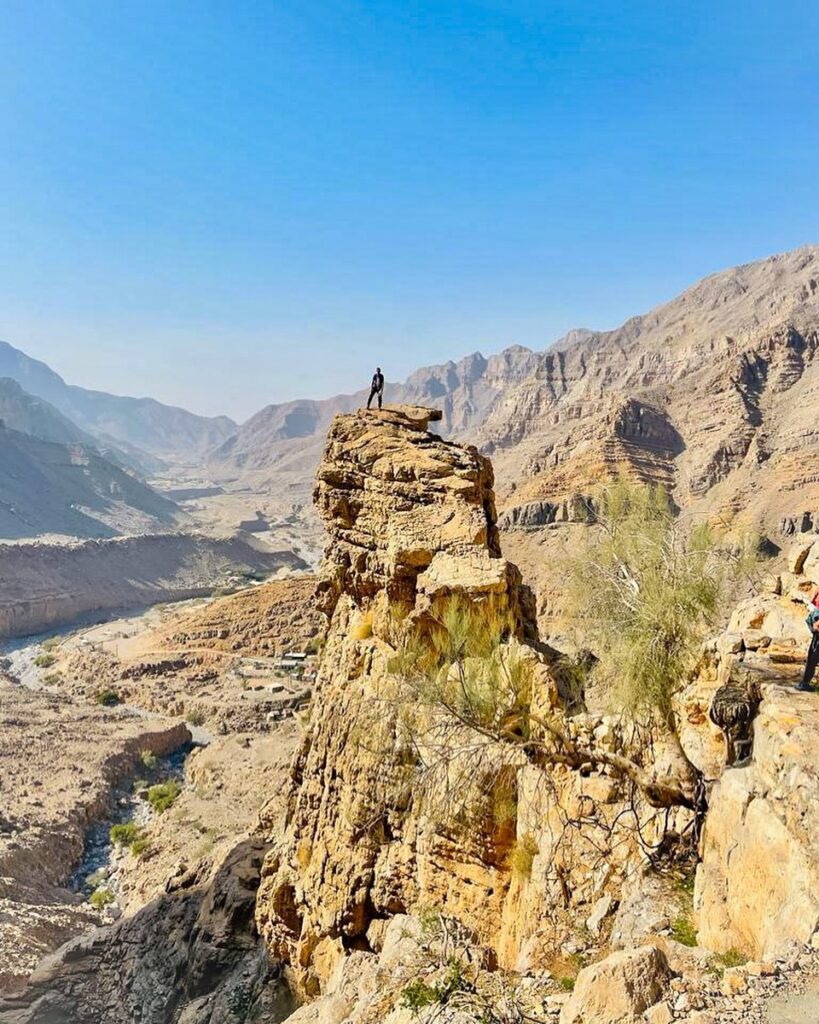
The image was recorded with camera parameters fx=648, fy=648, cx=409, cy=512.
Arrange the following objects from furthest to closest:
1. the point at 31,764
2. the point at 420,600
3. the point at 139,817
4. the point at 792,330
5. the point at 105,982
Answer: the point at 792,330
the point at 31,764
the point at 139,817
the point at 105,982
the point at 420,600

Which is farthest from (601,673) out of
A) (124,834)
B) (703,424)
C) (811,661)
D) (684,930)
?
(703,424)

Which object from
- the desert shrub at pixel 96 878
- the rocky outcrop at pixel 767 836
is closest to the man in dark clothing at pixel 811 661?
the rocky outcrop at pixel 767 836

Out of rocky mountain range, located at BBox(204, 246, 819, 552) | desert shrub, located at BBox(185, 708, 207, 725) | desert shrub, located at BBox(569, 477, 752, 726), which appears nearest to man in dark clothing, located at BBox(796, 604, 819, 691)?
desert shrub, located at BBox(569, 477, 752, 726)

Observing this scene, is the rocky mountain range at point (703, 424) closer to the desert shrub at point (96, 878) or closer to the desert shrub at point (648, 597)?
the desert shrub at point (648, 597)

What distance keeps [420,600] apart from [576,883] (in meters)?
3.79

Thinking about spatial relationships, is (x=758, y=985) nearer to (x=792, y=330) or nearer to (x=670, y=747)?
(x=670, y=747)

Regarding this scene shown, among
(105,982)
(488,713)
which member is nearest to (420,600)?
(488,713)

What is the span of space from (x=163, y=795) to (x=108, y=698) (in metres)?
13.9

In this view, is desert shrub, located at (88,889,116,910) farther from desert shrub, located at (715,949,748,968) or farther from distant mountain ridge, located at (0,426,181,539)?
distant mountain ridge, located at (0,426,181,539)

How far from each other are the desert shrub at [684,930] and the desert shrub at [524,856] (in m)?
1.89

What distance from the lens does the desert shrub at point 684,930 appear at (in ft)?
15.6

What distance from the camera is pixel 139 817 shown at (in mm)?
23797

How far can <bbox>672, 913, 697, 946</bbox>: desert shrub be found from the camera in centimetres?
475

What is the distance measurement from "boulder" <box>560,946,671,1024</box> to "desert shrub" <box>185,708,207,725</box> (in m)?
32.5
